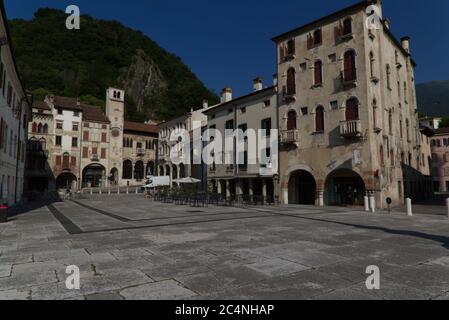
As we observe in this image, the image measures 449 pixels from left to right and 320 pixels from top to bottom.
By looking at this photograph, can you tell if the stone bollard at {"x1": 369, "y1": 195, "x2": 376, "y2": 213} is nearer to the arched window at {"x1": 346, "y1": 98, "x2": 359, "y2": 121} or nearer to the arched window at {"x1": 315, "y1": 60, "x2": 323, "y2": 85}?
the arched window at {"x1": 346, "y1": 98, "x2": 359, "y2": 121}

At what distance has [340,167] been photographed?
2212cm

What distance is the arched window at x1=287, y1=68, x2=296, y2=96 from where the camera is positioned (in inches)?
1030

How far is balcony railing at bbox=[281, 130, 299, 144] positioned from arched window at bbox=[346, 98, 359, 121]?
4.56 metres

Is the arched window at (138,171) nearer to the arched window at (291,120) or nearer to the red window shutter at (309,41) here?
the arched window at (291,120)

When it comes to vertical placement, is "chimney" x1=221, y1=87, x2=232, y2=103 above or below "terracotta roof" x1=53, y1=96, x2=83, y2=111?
below

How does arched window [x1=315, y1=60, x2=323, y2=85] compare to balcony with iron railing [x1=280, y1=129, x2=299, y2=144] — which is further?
balcony with iron railing [x1=280, y1=129, x2=299, y2=144]

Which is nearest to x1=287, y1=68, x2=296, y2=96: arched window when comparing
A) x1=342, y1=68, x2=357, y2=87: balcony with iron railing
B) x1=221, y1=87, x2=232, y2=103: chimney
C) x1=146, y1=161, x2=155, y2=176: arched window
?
x1=342, y1=68, x2=357, y2=87: balcony with iron railing

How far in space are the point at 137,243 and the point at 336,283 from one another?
18.2ft

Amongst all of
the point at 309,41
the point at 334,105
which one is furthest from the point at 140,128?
the point at 334,105

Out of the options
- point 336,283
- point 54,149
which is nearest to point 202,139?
point 54,149

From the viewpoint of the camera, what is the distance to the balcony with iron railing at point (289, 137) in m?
25.1

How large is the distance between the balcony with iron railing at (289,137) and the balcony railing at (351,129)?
4255 millimetres

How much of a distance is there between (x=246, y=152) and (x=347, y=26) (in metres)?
14.8
